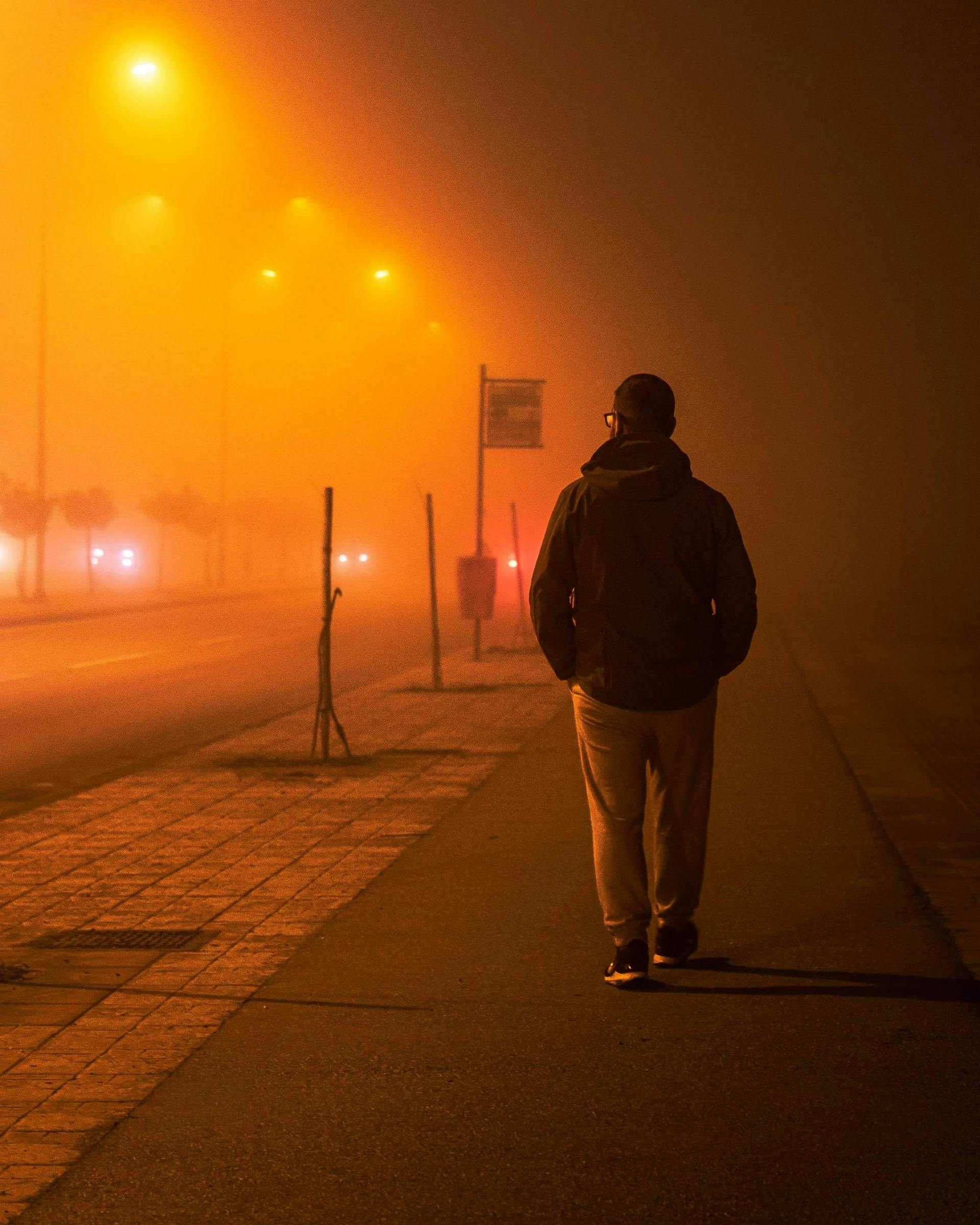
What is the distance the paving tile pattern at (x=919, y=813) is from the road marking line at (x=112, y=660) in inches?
379

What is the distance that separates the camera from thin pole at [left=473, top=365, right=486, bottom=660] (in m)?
22.0

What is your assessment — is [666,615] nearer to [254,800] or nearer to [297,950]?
[297,950]

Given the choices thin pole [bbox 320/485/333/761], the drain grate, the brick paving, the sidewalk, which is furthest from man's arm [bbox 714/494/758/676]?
thin pole [bbox 320/485/333/761]

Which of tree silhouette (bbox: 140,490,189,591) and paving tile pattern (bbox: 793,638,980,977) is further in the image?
tree silhouette (bbox: 140,490,189,591)

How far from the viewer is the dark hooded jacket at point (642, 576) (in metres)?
5.32

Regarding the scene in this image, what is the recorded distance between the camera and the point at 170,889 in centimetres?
701

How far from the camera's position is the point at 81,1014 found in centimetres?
512

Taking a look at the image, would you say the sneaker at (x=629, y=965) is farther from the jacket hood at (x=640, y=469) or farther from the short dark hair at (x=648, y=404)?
the short dark hair at (x=648, y=404)

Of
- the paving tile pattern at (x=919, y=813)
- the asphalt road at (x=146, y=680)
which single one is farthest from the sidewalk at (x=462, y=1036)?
the asphalt road at (x=146, y=680)

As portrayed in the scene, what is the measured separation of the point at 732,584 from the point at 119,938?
99.8 inches

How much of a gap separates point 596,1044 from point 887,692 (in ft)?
50.9

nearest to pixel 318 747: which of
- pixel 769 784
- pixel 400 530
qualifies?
pixel 769 784

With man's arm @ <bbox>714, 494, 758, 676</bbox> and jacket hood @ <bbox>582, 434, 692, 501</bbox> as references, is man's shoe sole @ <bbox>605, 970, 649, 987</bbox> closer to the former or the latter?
man's arm @ <bbox>714, 494, 758, 676</bbox>

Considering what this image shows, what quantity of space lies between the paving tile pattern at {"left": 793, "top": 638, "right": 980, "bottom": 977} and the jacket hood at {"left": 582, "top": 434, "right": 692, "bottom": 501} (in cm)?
190
